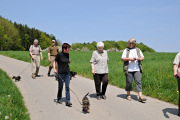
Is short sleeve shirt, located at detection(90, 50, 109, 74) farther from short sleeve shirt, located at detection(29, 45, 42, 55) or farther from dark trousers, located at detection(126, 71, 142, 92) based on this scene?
short sleeve shirt, located at detection(29, 45, 42, 55)

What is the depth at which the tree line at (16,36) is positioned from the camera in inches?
3279

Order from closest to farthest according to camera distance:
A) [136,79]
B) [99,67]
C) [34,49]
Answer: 1. [136,79]
2. [99,67]
3. [34,49]

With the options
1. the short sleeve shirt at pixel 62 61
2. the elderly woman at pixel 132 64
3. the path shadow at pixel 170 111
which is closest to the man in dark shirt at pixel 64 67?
the short sleeve shirt at pixel 62 61

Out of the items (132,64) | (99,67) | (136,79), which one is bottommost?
(136,79)

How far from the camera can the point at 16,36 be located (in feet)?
292

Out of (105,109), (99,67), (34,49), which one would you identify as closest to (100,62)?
(99,67)

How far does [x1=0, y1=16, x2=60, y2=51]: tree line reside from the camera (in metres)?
83.3

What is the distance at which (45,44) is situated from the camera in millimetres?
107125

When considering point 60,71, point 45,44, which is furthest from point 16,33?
point 60,71

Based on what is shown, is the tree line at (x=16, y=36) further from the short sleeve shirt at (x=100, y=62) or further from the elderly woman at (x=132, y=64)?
the elderly woman at (x=132, y=64)

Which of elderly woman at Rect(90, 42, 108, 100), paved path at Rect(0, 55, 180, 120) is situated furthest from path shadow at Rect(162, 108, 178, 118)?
elderly woman at Rect(90, 42, 108, 100)

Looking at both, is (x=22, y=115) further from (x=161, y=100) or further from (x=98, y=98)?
(x=161, y=100)

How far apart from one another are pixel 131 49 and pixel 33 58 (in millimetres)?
6225

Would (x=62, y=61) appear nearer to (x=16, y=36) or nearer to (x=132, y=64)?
(x=132, y=64)
